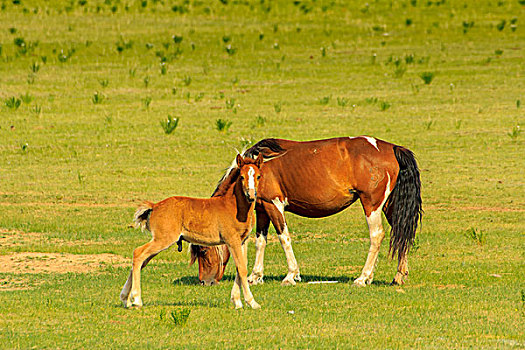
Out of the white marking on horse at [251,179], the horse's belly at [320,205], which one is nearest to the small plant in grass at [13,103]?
the horse's belly at [320,205]

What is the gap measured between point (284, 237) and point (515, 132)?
14.1 m

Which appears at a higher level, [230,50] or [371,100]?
[230,50]

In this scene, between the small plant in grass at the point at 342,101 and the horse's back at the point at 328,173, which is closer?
the horse's back at the point at 328,173

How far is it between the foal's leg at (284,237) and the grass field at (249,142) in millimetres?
272

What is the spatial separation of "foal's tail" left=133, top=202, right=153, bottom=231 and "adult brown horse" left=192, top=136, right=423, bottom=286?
188 centimetres

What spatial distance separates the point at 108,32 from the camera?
3894cm

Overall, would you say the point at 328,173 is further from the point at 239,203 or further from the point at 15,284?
the point at 15,284

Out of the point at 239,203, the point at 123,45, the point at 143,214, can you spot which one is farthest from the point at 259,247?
the point at 123,45

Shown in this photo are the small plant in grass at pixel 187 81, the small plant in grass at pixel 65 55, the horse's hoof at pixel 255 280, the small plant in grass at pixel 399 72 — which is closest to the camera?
the horse's hoof at pixel 255 280

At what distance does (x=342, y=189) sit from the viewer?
12.3m

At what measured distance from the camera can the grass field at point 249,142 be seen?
963 cm

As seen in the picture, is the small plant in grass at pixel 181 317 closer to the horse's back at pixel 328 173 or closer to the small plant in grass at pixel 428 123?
the horse's back at pixel 328 173

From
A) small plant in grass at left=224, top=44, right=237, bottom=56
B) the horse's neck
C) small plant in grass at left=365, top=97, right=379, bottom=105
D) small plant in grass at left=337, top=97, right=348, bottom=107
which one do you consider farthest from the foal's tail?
small plant in grass at left=224, top=44, right=237, bottom=56

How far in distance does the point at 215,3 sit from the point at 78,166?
22826 millimetres
